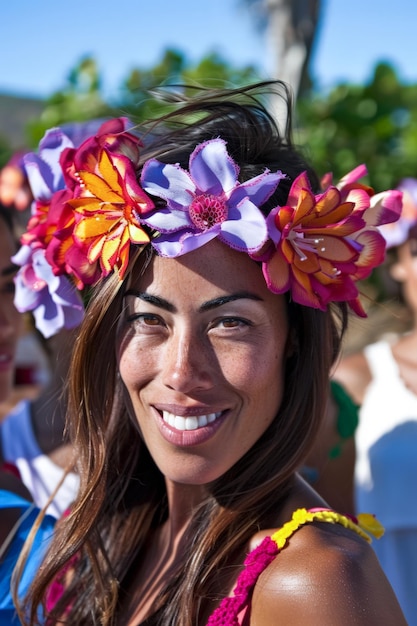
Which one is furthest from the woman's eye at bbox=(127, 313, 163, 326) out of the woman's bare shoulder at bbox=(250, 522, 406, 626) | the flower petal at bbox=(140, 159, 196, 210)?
the woman's bare shoulder at bbox=(250, 522, 406, 626)

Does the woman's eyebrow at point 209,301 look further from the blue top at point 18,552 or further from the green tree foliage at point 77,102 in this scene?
the green tree foliage at point 77,102

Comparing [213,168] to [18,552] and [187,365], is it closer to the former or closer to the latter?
[187,365]

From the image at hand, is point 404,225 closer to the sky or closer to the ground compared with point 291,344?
closer to the ground

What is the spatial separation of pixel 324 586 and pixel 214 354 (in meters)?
0.47

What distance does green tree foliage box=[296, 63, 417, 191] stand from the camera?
22.8ft

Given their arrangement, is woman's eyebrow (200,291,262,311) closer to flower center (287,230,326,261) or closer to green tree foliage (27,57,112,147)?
flower center (287,230,326,261)

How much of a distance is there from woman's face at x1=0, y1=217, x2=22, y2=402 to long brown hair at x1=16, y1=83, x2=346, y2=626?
0.89m

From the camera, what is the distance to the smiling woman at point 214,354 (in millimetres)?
1467

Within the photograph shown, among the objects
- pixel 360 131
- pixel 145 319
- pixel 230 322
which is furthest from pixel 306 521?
pixel 360 131

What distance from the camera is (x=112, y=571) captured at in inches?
71.7

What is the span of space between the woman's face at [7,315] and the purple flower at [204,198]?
1.18 meters

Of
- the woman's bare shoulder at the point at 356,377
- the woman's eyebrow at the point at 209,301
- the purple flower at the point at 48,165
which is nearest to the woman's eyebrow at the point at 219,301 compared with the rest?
the woman's eyebrow at the point at 209,301

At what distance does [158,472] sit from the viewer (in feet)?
6.38

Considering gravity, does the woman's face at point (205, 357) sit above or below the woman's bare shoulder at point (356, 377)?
above
